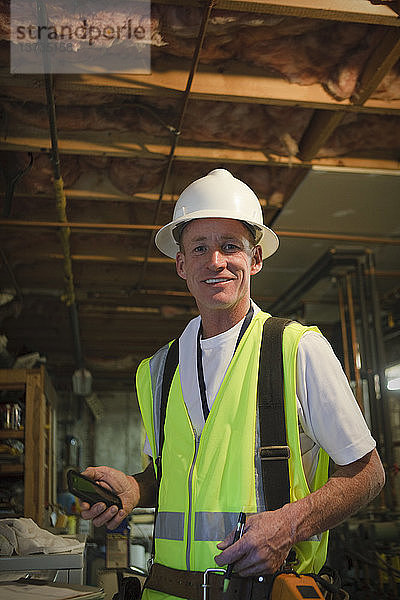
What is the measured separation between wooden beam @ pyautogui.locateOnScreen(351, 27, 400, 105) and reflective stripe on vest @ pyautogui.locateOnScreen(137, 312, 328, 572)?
2187 mm

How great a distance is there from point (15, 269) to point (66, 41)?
3535 mm

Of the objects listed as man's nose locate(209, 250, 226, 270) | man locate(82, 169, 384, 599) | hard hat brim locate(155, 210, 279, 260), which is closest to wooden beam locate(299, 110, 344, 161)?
hard hat brim locate(155, 210, 279, 260)

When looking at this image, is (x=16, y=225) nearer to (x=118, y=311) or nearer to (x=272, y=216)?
(x=272, y=216)

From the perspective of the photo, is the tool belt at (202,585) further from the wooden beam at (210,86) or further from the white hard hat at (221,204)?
the wooden beam at (210,86)

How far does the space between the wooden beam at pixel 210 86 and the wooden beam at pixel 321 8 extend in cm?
61

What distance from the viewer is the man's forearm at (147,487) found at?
6.75ft

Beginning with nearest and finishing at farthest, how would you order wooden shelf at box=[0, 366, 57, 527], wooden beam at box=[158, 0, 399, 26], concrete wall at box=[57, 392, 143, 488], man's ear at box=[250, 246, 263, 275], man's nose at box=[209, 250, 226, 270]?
man's nose at box=[209, 250, 226, 270] < man's ear at box=[250, 246, 263, 275] < wooden beam at box=[158, 0, 399, 26] < wooden shelf at box=[0, 366, 57, 527] < concrete wall at box=[57, 392, 143, 488]

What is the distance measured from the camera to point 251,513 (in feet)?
5.57

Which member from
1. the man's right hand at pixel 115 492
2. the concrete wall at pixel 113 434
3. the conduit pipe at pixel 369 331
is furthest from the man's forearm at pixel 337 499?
the concrete wall at pixel 113 434

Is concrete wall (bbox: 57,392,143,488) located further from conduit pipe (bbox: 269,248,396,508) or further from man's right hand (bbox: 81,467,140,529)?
man's right hand (bbox: 81,467,140,529)

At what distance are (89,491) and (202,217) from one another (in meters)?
0.86

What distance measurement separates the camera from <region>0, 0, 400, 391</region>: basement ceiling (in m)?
3.58

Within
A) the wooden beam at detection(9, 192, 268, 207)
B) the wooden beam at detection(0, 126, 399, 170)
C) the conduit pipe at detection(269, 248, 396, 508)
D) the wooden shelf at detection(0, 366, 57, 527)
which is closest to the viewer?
the wooden beam at detection(0, 126, 399, 170)

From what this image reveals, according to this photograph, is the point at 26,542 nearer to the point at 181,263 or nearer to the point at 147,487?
the point at 147,487
